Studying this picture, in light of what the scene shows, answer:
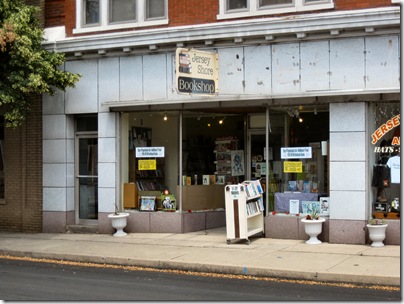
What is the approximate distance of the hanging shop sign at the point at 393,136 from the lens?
45.2 ft

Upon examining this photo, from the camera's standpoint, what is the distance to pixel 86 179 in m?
17.6

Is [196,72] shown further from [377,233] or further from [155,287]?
[155,287]

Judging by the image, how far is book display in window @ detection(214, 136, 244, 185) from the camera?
55.8 feet

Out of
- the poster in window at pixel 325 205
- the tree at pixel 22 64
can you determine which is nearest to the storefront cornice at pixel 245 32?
the tree at pixel 22 64

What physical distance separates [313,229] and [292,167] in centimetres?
158

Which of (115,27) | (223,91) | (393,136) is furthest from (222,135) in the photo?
(393,136)

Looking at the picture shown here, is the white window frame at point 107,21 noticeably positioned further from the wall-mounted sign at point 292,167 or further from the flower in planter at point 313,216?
the flower in planter at point 313,216

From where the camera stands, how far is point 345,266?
37.3 feet

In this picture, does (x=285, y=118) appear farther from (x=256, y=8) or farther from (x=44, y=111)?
(x=44, y=111)

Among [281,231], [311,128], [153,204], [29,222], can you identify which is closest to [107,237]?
[153,204]

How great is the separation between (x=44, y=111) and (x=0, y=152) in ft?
6.59

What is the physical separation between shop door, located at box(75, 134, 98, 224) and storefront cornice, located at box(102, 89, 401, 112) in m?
1.42

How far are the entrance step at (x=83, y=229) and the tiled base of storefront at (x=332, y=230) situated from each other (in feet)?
15.2

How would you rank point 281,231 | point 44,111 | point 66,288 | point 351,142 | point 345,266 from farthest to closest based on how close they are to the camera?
point 44,111, point 281,231, point 351,142, point 345,266, point 66,288
